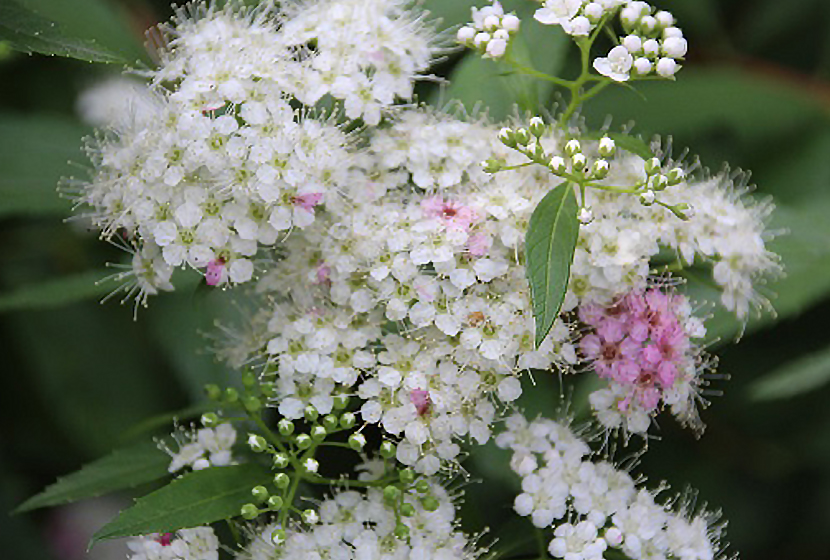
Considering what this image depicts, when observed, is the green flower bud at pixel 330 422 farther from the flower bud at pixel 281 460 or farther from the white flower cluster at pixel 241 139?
the white flower cluster at pixel 241 139

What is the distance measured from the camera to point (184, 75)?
1887 millimetres

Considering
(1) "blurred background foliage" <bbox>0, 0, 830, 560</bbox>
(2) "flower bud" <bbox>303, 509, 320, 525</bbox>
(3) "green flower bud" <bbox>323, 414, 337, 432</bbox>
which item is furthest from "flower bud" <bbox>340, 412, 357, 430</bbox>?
(1) "blurred background foliage" <bbox>0, 0, 830, 560</bbox>

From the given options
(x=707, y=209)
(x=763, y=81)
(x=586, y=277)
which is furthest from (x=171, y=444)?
(x=763, y=81)

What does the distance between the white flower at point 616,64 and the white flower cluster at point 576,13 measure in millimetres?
48

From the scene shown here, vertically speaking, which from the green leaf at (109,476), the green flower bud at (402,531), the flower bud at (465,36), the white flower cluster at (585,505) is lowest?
the white flower cluster at (585,505)

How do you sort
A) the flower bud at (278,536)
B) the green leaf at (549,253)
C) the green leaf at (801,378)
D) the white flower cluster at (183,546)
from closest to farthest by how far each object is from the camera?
the green leaf at (549,253) → the flower bud at (278,536) → the white flower cluster at (183,546) → the green leaf at (801,378)

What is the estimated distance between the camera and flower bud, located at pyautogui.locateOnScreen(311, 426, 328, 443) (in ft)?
5.63

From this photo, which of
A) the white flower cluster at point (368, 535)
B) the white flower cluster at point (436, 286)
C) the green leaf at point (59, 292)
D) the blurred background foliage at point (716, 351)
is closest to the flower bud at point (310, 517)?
the white flower cluster at point (368, 535)

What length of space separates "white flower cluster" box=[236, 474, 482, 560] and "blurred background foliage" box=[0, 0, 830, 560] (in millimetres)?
785

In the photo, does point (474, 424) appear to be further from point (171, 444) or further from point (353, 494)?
point (171, 444)

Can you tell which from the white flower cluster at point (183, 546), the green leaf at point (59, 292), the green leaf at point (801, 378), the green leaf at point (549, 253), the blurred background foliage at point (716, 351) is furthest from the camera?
the blurred background foliage at point (716, 351)

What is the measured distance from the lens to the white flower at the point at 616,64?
5.88 feet

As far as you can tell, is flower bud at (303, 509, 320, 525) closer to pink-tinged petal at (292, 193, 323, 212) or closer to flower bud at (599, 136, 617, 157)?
pink-tinged petal at (292, 193, 323, 212)

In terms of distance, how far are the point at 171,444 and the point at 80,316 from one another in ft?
3.84
